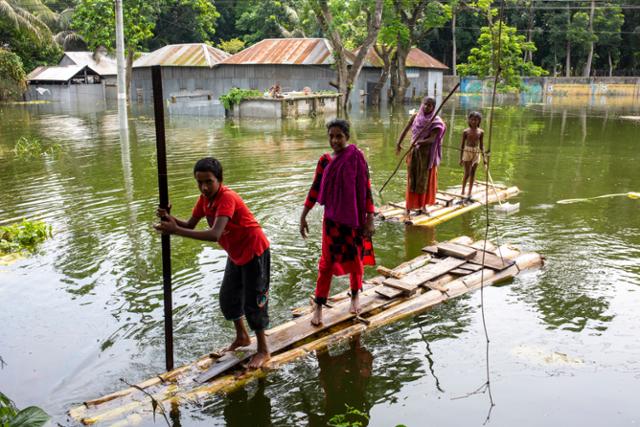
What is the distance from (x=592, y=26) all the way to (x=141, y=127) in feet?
112

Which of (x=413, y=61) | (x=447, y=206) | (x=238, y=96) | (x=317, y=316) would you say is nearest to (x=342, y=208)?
(x=317, y=316)

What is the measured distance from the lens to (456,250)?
234 inches

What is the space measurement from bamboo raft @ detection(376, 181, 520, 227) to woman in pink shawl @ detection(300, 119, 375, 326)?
322cm

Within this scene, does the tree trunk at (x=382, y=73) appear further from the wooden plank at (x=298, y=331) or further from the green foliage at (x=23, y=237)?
the wooden plank at (x=298, y=331)

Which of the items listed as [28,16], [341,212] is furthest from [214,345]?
[28,16]

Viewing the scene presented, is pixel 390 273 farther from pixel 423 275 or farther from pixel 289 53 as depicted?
pixel 289 53

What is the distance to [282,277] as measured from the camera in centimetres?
580

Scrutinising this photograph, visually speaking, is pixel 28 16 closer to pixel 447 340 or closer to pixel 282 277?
pixel 282 277

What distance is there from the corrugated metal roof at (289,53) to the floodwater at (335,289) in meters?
21.3

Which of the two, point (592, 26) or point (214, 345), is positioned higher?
point (592, 26)

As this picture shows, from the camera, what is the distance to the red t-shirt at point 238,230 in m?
3.69

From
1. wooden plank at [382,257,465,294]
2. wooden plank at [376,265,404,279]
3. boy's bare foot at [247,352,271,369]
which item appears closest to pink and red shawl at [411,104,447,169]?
wooden plank at [382,257,465,294]

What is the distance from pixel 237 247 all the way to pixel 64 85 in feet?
124

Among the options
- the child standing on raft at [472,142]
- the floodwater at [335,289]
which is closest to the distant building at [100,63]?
the floodwater at [335,289]
